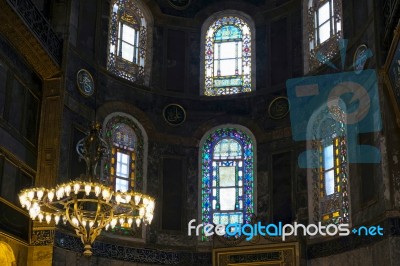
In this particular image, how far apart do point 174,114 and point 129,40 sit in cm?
223

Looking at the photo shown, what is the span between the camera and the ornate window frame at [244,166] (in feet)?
55.8

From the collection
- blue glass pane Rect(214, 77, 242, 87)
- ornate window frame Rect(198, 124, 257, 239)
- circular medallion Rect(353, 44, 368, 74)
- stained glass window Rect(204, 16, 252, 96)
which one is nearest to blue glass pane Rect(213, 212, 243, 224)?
ornate window frame Rect(198, 124, 257, 239)

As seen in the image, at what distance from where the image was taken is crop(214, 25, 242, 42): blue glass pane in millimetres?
18734

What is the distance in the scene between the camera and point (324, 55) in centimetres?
1650

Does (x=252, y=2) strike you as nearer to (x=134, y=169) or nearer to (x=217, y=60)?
(x=217, y=60)

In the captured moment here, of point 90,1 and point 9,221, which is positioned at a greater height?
point 90,1

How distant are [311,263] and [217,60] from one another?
6055mm

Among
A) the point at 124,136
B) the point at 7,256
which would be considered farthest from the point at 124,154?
the point at 7,256

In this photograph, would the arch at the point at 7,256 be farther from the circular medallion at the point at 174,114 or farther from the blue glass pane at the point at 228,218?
the circular medallion at the point at 174,114

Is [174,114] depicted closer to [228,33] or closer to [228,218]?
[228,33]

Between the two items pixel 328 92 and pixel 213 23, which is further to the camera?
pixel 213 23

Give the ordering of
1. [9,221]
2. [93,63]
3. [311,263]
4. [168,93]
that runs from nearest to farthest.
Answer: [9,221] → [311,263] → [93,63] → [168,93]

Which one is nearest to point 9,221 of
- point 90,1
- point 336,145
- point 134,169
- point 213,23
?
point 134,169

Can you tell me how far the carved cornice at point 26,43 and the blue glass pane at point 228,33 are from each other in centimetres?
521
